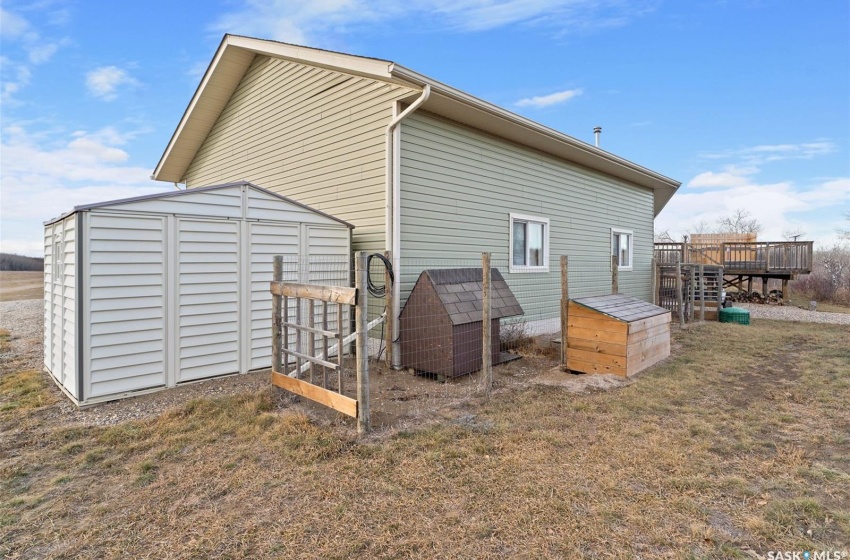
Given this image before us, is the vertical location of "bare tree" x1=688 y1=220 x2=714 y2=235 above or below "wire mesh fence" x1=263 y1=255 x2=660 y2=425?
above

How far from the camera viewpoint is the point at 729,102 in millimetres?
15273

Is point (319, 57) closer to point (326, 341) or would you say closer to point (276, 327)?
point (276, 327)

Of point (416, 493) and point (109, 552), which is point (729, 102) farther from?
point (109, 552)

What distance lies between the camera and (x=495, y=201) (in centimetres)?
769

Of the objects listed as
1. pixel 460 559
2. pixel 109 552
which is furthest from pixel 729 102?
pixel 109 552

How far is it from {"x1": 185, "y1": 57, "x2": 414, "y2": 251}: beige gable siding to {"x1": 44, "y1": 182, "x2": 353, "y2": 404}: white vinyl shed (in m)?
1.03

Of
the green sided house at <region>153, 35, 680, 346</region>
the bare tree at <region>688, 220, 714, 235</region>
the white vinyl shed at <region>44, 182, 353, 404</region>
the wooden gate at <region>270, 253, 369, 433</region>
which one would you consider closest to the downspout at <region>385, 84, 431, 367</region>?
the green sided house at <region>153, 35, 680, 346</region>

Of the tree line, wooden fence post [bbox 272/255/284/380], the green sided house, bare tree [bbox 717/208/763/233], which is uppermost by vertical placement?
bare tree [bbox 717/208/763/233]

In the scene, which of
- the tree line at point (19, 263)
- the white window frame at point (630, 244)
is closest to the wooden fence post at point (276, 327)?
the white window frame at point (630, 244)

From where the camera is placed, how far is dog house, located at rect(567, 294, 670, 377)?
545cm

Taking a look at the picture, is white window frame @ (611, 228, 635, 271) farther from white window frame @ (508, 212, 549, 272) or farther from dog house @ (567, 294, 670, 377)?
dog house @ (567, 294, 670, 377)

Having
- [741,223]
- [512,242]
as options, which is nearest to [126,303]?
[512,242]

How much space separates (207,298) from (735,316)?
11.9 metres

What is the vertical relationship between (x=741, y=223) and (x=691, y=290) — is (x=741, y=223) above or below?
above
